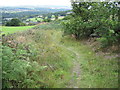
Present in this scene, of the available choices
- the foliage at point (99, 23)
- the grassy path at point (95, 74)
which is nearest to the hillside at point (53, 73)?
the grassy path at point (95, 74)

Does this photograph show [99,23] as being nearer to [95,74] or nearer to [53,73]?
[95,74]

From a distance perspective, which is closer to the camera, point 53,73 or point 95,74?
point 95,74

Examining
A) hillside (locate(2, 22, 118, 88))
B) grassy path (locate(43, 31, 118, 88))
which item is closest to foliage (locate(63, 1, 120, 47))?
grassy path (locate(43, 31, 118, 88))

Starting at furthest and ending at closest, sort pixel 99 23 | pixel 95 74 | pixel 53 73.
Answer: pixel 99 23, pixel 53 73, pixel 95 74

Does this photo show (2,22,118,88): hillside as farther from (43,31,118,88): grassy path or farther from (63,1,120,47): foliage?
(63,1,120,47): foliage

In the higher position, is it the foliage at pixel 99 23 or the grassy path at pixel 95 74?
the foliage at pixel 99 23

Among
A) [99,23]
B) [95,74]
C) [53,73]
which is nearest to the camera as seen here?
[95,74]

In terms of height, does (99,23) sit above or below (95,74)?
above

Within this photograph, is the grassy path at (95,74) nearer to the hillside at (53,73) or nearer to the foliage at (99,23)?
the hillside at (53,73)

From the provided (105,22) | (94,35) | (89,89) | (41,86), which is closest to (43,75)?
(41,86)

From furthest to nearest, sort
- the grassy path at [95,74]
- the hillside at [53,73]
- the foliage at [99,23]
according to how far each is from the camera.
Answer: the foliage at [99,23] → the grassy path at [95,74] → the hillside at [53,73]

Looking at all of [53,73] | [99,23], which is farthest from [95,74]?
[99,23]

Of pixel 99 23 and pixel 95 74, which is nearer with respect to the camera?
pixel 95 74

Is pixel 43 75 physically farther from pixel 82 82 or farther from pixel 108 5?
pixel 108 5
